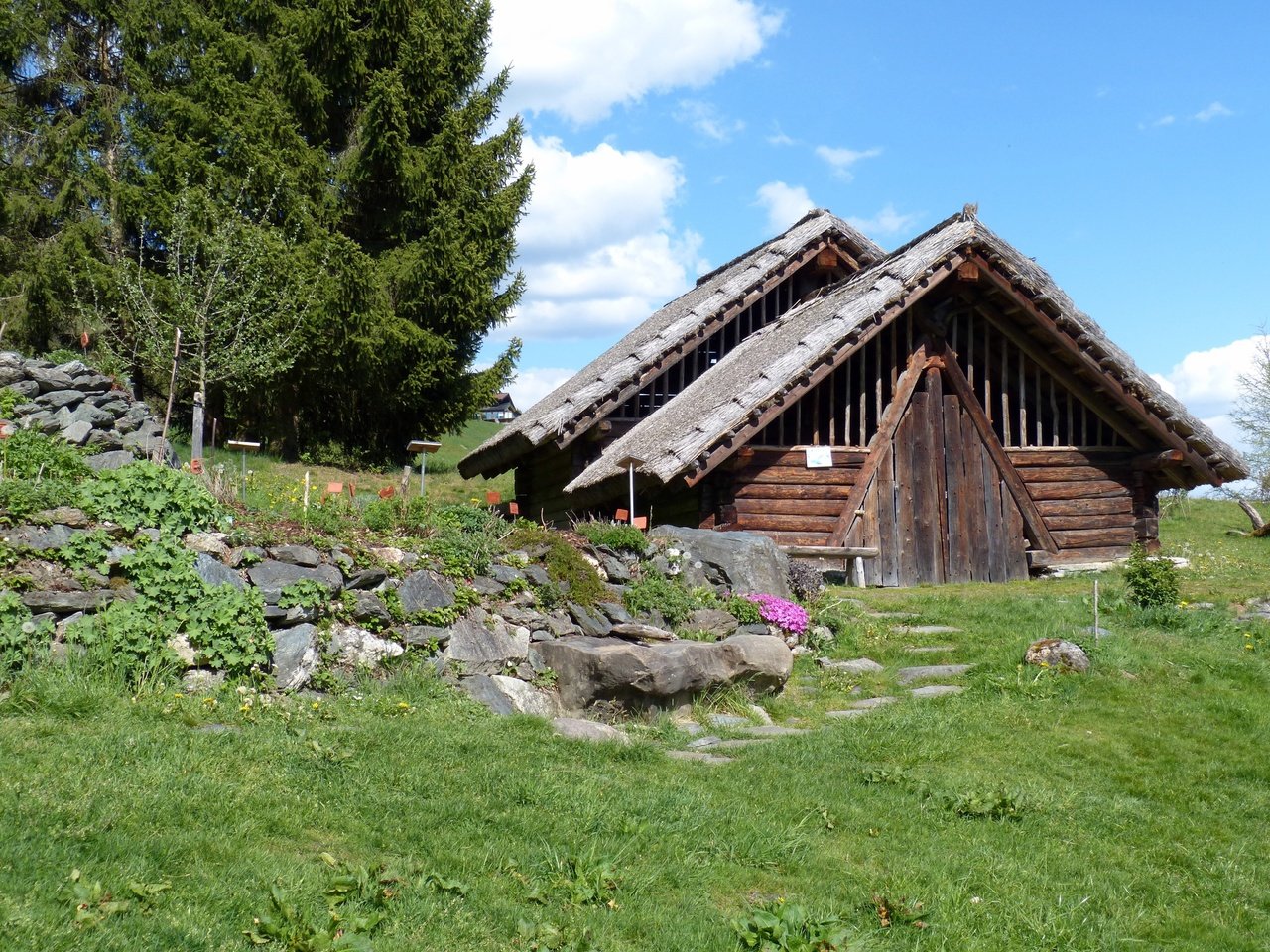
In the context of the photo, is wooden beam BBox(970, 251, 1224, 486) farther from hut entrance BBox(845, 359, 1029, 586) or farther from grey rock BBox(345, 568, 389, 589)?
grey rock BBox(345, 568, 389, 589)

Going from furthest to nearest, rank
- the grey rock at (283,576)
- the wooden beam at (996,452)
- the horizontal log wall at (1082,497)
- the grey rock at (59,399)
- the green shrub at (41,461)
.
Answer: the horizontal log wall at (1082,497) < the wooden beam at (996,452) < the grey rock at (59,399) < the green shrub at (41,461) < the grey rock at (283,576)

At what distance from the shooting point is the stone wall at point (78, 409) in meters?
13.4

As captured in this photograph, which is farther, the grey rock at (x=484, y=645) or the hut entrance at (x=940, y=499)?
the hut entrance at (x=940, y=499)

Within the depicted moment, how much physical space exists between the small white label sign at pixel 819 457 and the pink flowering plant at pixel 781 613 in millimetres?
5029

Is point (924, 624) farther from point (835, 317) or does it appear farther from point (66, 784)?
point (66, 784)

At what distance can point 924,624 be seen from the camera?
12.6 metres

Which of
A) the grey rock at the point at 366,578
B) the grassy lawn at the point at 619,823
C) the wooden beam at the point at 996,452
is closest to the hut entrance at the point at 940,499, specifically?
the wooden beam at the point at 996,452

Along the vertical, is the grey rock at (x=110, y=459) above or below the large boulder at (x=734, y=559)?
above

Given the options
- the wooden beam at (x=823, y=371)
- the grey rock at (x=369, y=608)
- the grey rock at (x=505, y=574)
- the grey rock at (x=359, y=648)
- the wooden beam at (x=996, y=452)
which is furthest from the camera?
the wooden beam at (x=996, y=452)

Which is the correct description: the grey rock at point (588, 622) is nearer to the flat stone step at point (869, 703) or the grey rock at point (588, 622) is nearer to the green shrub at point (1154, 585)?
the flat stone step at point (869, 703)

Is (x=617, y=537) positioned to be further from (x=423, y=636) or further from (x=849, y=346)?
(x=849, y=346)

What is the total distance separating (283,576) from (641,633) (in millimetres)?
3201

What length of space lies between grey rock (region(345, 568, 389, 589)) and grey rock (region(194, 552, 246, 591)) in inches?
34.0

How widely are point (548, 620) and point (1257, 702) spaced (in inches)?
233
